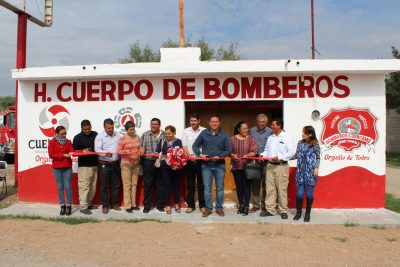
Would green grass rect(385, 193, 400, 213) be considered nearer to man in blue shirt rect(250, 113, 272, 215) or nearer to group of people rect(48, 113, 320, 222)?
group of people rect(48, 113, 320, 222)

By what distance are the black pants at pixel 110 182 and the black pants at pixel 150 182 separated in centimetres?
53

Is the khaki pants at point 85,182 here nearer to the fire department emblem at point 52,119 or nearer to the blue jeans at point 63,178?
the blue jeans at point 63,178

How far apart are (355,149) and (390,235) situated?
2077 mm

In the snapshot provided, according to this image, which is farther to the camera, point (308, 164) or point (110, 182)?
point (110, 182)

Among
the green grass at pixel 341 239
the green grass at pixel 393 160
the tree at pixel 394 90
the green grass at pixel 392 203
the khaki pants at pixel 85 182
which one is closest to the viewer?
the green grass at pixel 341 239

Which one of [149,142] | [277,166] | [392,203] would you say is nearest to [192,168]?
[149,142]

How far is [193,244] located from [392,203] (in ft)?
19.0

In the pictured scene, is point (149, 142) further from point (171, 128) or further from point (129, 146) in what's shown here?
point (171, 128)

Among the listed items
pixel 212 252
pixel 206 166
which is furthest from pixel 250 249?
pixel 206 166

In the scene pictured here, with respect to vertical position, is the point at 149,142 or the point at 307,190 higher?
the point at 149,142

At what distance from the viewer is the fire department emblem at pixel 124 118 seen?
803 centimetres

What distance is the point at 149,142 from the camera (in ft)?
24.2

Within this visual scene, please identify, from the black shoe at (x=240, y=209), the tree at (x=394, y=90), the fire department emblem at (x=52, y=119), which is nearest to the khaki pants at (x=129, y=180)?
the fire department emblem at (x=52, y=119)

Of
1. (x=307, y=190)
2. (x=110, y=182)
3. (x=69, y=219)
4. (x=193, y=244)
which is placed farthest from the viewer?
(x=110, y=182)
